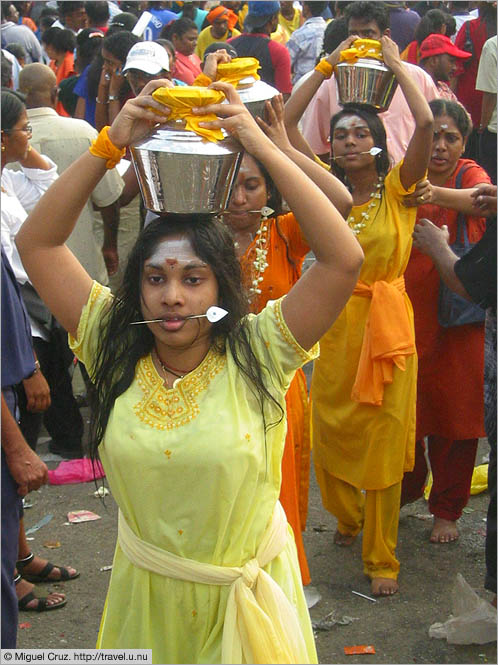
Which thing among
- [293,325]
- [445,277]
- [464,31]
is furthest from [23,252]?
[464,31]

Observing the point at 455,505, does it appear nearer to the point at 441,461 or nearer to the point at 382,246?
the point at 441,461

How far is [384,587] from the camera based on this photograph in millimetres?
4277

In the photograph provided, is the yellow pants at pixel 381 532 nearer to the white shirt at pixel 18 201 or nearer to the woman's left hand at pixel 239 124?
the white shirt at pixel 18 201

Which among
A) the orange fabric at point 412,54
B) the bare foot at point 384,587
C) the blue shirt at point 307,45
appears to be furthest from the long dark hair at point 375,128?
the blue shirt at point 307,45

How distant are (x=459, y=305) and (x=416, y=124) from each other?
0.93 meters

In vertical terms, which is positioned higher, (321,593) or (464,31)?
(464,31)

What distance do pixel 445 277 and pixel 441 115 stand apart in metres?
1.11

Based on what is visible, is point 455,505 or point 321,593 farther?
point 455,505

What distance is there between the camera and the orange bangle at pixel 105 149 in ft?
7.87

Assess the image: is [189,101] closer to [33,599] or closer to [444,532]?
[33,599]

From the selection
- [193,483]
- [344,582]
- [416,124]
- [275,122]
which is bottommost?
[344,582]

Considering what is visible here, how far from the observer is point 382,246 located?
4.28 m

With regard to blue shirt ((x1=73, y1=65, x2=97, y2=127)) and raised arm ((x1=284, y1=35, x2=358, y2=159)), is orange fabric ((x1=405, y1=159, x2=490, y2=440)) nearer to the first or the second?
raised arm ((x1=284, y1=35, x2=358, y2=159))

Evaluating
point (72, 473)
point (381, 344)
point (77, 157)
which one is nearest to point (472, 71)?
point (77, 157)
